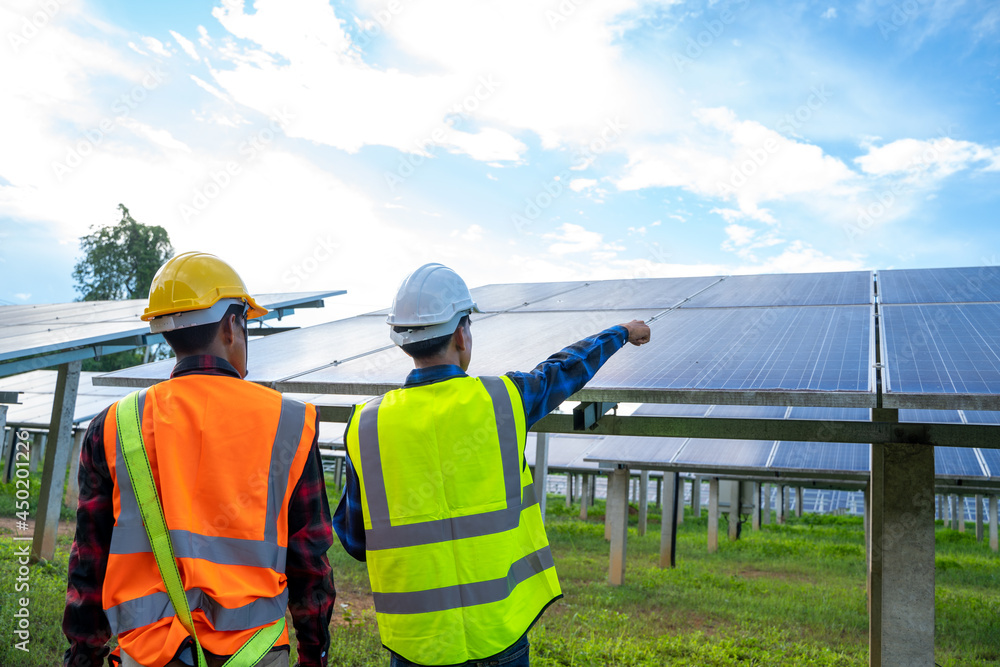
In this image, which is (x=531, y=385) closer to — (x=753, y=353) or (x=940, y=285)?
(x=753, y=353)

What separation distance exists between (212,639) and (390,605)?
789mm

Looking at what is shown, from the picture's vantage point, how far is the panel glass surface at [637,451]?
14039 millimetres

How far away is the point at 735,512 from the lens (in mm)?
22688

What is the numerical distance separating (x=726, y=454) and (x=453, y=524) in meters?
12.8

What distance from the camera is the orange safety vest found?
236 cm

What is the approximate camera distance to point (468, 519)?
2861 mm

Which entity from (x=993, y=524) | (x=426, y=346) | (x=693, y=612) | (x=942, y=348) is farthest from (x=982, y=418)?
(x=993, y=524)

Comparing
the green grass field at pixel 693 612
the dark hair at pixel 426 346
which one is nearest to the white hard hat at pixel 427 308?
the dark hair at pixel 426 346

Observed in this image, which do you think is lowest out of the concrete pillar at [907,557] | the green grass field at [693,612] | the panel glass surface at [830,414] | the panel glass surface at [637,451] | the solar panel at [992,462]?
the green grass field at [693,612]

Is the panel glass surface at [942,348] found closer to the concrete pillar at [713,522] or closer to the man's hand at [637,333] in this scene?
the man's hand at [637,333]

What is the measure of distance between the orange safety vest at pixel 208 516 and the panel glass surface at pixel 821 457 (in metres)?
11.9

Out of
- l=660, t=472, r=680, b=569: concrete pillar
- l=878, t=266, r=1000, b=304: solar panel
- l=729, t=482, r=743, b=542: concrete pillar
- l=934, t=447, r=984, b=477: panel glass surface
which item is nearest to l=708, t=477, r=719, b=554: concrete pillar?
l=729, t=482, r=743, b=542: concrete pillar

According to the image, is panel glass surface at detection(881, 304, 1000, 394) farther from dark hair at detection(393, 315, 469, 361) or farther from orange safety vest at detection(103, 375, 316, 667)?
orange safety vest at detection(103, 375, 316, 667)

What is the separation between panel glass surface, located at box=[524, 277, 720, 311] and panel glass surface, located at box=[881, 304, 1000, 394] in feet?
6.91
